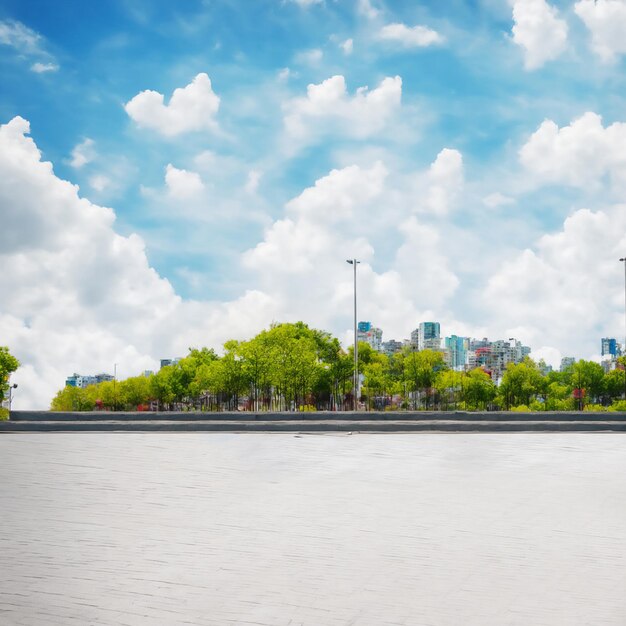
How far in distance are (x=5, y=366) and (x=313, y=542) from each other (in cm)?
5691

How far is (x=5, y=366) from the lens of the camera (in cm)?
5684

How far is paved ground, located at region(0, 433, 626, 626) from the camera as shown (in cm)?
471

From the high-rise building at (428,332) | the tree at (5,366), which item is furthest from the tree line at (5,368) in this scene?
the high-rise building at (428,332)

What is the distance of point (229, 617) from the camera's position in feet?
14.7

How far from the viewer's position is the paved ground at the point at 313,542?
4715 millimetres

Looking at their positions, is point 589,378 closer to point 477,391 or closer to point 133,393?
point 477,391

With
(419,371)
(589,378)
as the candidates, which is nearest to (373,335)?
(589,378)

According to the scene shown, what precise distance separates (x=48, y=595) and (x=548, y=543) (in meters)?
4.68

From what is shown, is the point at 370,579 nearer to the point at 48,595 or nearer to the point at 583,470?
the point at 48,595

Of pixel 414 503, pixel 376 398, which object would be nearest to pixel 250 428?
pixel 414 503

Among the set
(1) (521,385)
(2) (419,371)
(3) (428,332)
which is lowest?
(1) (521,385)

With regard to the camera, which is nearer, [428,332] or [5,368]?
[5,368]

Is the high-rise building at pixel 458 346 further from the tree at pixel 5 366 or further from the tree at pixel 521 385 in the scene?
the tree at pixel 5 366

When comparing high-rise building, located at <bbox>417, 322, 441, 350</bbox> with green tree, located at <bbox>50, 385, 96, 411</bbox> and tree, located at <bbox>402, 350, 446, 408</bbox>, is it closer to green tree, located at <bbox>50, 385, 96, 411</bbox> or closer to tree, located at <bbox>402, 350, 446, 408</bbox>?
green tree, located at <bbox>50, 385, 96, 411</bbox>
